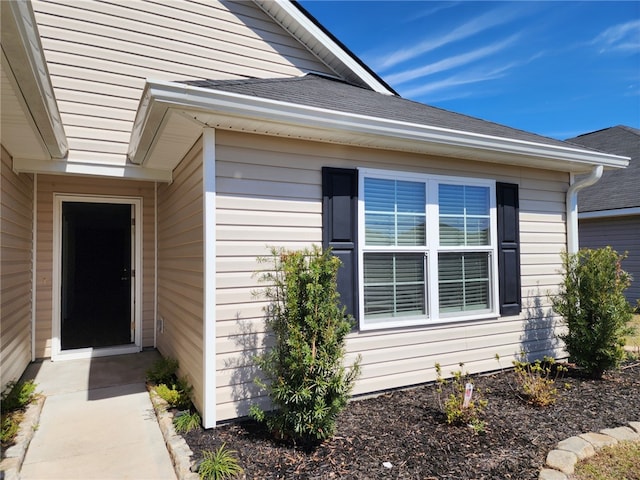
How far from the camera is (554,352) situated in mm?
4902

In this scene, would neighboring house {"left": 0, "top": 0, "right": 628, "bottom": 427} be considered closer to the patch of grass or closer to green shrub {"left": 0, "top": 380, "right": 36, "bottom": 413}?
green shrub {"left": 0, "top": 380, "right": 36, "bottom": 413}

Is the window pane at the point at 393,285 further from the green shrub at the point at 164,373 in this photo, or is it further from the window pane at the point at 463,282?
the green shrub at the point at 164,373

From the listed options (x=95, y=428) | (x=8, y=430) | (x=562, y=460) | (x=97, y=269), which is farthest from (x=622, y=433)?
(x=97, y=269)

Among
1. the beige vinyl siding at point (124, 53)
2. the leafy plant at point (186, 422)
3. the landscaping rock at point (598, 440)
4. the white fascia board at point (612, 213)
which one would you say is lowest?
the landscaping rock at point (598, 440)

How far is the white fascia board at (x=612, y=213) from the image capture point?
920cm

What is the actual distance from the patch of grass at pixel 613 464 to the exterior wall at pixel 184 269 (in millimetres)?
2797

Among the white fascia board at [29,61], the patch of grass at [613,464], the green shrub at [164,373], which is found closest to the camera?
the white fascia board at [29,61]

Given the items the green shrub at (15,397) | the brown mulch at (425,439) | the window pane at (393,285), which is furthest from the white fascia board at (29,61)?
the window pane at (393,285)

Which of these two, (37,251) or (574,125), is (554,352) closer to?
(37,251)

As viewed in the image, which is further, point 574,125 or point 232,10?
point 574,125

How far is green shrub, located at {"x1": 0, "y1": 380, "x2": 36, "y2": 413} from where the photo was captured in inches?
129

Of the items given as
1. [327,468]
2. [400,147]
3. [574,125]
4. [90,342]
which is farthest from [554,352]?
A: [574,125]

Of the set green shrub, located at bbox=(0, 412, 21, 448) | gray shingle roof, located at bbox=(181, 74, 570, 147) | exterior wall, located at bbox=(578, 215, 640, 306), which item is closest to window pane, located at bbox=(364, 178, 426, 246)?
gray shingle roof, located at bbox=(181, 74, 570, 147)

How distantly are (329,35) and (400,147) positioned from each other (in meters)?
2.82
